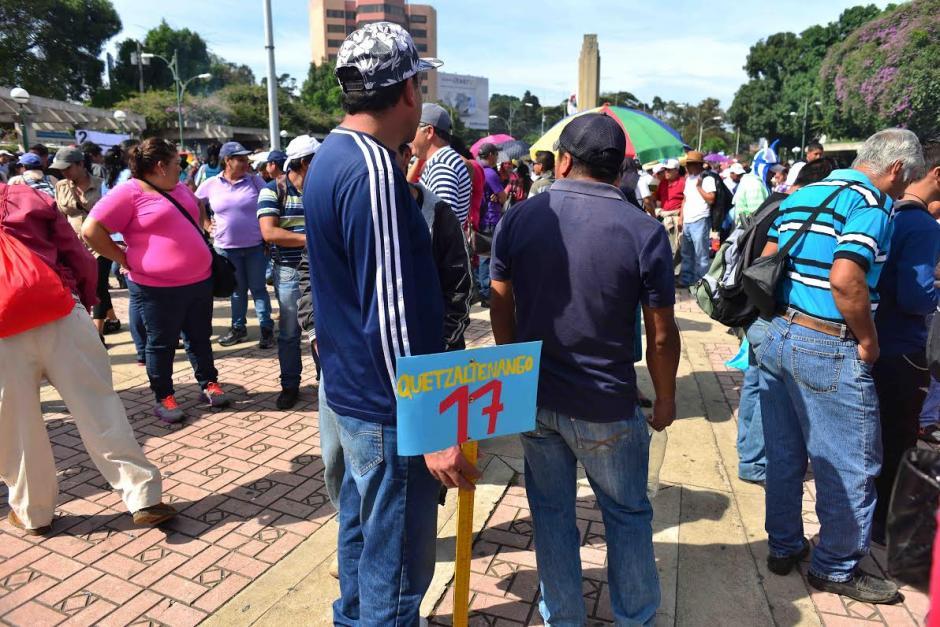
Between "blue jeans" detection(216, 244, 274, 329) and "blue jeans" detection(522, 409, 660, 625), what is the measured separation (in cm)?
462

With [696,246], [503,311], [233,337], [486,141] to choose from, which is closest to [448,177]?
[503,311]

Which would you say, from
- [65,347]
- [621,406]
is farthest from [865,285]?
[65,347]

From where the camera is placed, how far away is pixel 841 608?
2.67 m

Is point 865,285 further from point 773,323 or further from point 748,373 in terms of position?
point 748,373

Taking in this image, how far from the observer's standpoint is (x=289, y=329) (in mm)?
4848

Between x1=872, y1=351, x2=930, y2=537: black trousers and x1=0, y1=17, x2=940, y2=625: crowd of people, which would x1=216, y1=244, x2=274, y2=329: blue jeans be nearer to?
x1=0, y1=17, x2=940, y2=625: crowd of people

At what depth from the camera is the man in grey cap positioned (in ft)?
5.42

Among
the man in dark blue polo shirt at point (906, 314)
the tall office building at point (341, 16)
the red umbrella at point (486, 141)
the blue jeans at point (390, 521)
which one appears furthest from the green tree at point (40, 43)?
the tall office building at point (341, 16)

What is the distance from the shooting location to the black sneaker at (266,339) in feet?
21.4

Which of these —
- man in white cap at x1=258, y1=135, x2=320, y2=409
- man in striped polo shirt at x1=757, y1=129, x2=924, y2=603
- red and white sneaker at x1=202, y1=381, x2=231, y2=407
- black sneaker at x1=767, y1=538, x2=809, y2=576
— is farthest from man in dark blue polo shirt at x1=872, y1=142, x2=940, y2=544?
red and white sneaker at x1=202, y1=381, x2=231, y2=407

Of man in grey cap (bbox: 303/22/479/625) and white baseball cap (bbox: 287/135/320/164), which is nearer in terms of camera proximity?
man in grey cap (bbox: 303/22/479/625)

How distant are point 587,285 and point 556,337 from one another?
21cm

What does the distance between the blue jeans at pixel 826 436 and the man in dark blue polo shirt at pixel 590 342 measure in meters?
0.76

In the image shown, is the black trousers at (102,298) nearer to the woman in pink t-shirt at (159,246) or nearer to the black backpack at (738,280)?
the woman in pink t-shirt at (159,246)
